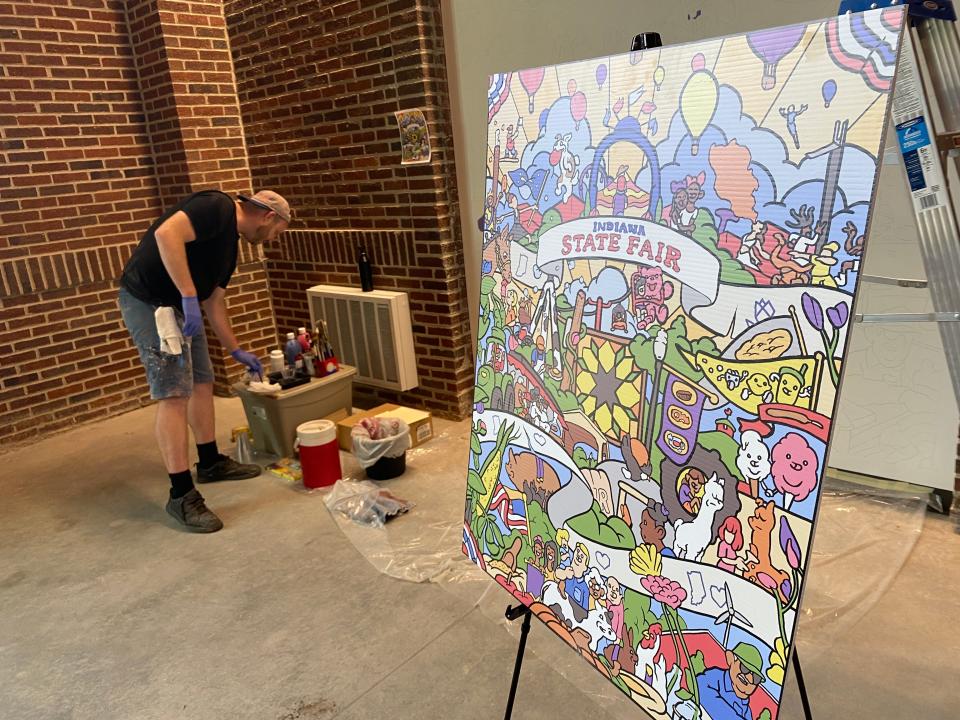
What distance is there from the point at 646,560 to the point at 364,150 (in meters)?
3.17

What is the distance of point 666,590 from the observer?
120 cm

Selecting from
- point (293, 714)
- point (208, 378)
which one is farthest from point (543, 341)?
point (208, 378)

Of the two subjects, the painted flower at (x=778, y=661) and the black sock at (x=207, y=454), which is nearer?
the painted flower at (x=778, y=661)

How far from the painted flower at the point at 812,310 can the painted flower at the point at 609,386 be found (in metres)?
0.29

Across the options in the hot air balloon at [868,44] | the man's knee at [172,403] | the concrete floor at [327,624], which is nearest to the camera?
the hot air balloon at [868,44]

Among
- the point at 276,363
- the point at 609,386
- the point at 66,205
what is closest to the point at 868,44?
the point at 609,386

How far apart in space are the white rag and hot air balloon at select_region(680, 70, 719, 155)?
2.43 meters

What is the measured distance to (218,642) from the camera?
233cm

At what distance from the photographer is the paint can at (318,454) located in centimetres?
330

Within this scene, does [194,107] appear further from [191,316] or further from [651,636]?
[651,636]

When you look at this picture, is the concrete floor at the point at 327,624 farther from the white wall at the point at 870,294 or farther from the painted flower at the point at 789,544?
the painted flower at the point at 789,544

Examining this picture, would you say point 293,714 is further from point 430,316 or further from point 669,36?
point 669,36

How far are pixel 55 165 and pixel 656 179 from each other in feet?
13.8

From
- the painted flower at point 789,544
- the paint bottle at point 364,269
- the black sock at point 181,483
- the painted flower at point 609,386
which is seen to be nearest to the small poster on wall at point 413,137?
the paint bottle at point 364,269
